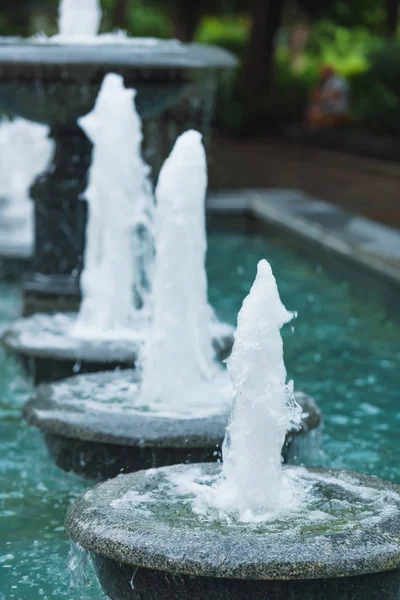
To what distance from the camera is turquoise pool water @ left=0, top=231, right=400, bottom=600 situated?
4.04 m

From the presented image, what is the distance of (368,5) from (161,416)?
2705 centimetres

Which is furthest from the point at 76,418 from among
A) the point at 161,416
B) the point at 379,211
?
the point at 379,211

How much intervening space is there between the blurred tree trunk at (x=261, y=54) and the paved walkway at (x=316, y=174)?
2.60m

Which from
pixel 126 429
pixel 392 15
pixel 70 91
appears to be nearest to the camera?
pixel 126 429

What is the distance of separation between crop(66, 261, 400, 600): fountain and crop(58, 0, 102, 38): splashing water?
4.82m

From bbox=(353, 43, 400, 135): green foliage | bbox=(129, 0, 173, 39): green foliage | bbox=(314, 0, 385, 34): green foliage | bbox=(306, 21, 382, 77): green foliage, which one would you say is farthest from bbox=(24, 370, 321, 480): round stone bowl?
bbox=(129, 0, 173, 39): green foliage

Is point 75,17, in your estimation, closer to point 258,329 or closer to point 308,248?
point 308,248

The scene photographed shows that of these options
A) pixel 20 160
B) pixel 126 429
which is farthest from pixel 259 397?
pixel 20 160

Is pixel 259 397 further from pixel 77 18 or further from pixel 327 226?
pixel 327 226

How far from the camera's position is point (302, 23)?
3850 centimetres

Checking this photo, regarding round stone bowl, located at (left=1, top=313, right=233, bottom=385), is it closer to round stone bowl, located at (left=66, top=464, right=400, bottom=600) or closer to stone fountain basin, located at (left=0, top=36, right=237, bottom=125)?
stone fountain basin, located at (left=0, top=36, right=237, bottom=125)

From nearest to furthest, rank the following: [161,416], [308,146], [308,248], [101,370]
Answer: [161,416] < [101,370] < [308,248] < [308,146]

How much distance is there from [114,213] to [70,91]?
52.8 inches

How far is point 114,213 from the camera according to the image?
6211 millimetres
